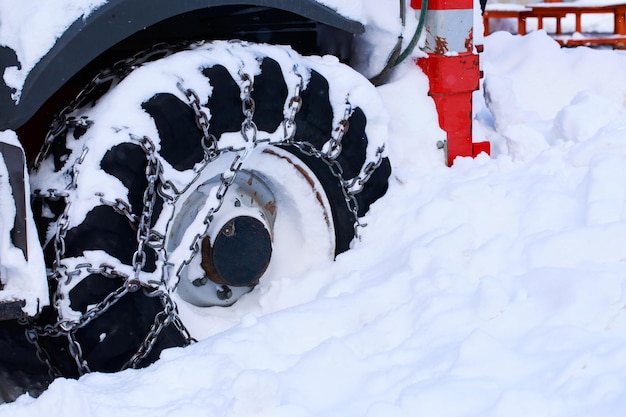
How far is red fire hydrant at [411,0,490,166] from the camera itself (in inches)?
121

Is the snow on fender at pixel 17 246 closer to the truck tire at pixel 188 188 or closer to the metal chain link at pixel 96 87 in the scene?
the truck tire at pixel 188 188

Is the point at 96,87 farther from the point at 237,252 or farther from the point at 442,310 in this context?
the point at 442,310

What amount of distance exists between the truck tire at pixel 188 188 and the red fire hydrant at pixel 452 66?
0.40 meters

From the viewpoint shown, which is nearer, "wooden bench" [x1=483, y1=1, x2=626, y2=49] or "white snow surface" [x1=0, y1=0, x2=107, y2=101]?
"white snow surface" [x1=0, y1=0, x2=107, y2=101]

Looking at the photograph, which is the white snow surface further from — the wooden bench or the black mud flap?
the wooden bench

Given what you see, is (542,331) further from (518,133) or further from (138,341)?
(518,133)

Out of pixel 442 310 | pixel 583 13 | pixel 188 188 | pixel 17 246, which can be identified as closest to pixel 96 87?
pixel 188 188

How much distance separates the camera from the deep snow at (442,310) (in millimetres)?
1872

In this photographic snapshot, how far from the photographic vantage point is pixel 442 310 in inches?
86.8

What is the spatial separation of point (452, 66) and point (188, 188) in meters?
1.16

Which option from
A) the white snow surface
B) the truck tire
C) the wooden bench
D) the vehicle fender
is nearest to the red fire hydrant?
the truck tire

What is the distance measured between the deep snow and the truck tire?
0.10 m

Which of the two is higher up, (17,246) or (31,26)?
(31,26)

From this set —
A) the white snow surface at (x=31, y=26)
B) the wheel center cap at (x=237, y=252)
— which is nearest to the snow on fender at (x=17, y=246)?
the white snow surface at (x=31, y=26)
